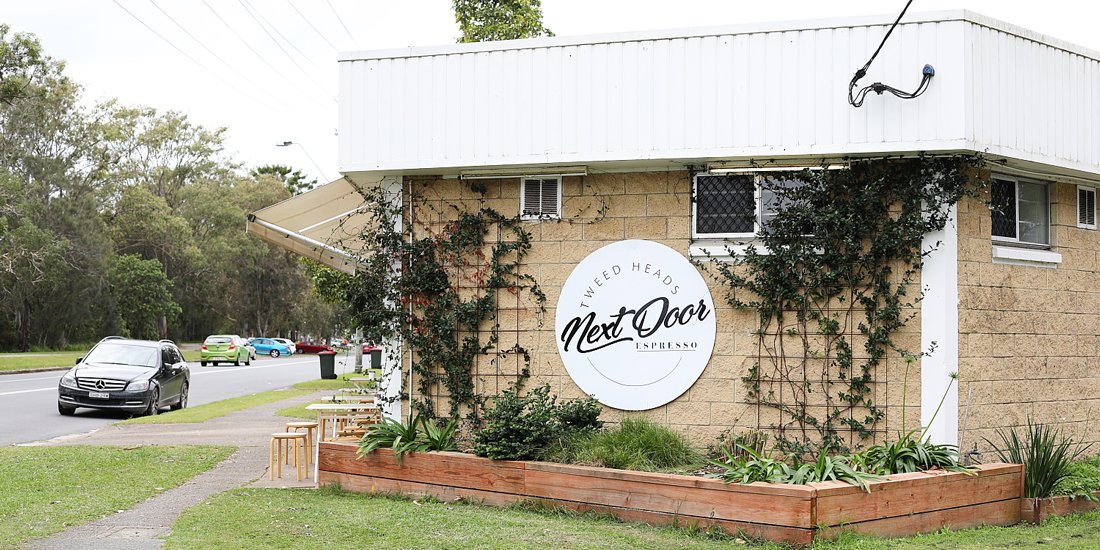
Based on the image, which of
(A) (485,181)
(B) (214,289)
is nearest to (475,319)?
(A) (485,181)

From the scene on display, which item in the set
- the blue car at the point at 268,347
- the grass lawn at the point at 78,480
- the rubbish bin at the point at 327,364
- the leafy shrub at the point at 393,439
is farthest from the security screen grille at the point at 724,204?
the blue car at the point at 268,347

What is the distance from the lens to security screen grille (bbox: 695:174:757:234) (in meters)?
9.91

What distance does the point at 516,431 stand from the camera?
8.98 m

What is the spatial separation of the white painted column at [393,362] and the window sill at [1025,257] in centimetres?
588

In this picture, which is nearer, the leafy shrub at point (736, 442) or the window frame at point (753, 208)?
the leafy shrub at point (736, 442)

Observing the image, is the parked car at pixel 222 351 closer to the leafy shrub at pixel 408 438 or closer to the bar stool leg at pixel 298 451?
the bar stool leg at pixel 298 451

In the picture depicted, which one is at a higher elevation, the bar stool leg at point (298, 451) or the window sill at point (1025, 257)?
the window sill at point (1025, 257)

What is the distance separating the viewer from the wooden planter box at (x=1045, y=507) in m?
8.61

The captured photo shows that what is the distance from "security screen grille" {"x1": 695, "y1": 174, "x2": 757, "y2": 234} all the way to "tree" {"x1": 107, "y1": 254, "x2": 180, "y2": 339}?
179 feet

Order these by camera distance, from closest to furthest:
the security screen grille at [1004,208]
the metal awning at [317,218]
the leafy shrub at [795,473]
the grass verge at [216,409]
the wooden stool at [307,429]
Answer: the leafy shrub at [795,473] < the security screen grille at [1004,208] < the wooden stool at [307,429] < the metal awning at [317,218] < the grass verge at [216,409]

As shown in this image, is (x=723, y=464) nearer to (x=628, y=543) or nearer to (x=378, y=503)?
(x=628, y=543)

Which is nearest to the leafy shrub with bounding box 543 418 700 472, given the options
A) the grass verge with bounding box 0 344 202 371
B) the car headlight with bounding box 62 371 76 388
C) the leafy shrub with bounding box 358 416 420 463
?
the leafy shrub with bounding box 358 416 420 463

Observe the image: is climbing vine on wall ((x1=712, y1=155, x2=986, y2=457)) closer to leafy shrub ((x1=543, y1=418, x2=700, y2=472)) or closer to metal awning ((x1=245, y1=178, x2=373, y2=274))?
leafy shrub ((x1=543, y1=418, x2=700, y2=472))

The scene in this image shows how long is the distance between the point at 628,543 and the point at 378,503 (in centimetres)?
264
